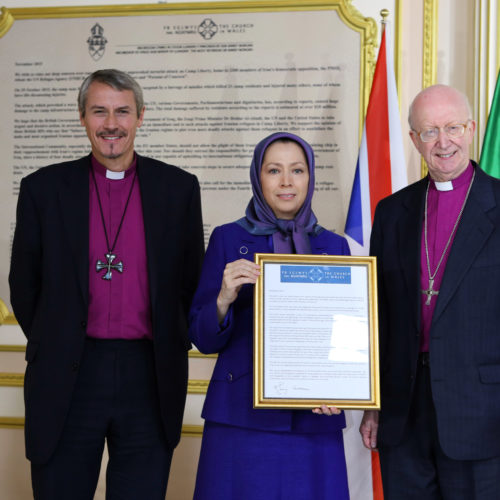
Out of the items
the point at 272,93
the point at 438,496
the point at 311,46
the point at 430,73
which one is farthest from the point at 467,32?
the point at 438,496

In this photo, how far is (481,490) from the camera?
2221 mm

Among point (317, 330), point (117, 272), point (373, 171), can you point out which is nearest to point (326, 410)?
point (317, 330)

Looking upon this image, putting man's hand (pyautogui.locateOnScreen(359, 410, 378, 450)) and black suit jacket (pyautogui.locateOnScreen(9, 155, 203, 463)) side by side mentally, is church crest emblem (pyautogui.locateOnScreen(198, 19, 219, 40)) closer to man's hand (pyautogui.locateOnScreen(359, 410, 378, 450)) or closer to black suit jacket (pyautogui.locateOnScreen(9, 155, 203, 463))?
black suit jacket (pyautogui.locateOnScreen(9, 155, 203, 463))

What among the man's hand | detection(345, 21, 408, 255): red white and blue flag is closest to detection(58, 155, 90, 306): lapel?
the man's hand

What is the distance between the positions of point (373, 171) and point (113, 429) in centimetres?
202

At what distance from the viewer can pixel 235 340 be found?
2377 millimetres

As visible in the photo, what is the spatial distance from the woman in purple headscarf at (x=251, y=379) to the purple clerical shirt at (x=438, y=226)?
0.35 metres

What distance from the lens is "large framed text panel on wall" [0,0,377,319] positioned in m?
4.02

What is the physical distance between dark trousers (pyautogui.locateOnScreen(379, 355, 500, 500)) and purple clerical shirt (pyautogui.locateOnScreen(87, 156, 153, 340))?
102cm

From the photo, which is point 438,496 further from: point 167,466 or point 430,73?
point 430,73

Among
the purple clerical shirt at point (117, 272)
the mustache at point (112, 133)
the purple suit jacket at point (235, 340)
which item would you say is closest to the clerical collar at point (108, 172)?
the purple clerical shirt at point (117, 272)

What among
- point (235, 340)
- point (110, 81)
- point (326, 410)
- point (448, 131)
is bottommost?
point (326, 410)

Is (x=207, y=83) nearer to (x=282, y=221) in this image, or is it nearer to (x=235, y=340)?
(x=282, y=221)

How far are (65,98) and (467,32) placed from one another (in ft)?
8.13
